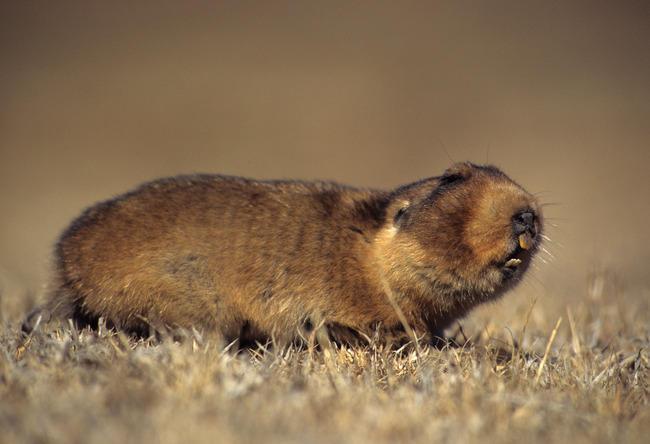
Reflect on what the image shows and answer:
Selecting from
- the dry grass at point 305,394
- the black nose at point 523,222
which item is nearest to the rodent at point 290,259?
the black nose at point 523,222

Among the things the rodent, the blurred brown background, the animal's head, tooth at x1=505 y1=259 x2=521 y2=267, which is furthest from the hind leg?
the blurred brown background

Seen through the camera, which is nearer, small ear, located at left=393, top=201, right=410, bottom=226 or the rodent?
the rodent

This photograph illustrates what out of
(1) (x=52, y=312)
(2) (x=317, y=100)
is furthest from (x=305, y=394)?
(2) (x=317, y=100)

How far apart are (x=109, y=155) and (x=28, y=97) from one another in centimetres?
416

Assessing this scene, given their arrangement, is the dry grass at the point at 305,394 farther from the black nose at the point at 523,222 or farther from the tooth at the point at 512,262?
the black nose at the point at 523,222

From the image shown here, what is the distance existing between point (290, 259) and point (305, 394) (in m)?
1.40

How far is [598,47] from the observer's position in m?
22.5

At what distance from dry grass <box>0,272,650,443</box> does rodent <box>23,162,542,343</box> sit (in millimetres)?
209

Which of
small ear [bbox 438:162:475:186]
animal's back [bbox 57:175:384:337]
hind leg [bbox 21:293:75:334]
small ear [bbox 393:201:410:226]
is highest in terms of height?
small ear [bbox 438:162:475:186]

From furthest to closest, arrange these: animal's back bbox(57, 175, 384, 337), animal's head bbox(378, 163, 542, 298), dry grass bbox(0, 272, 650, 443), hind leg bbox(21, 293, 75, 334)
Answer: hind leg bbox(21, 293, 75, 334)
animal's back bbox(57, 175, 384, 337)
animal's head bbox(378, 163, 542, 298)
dry grass bbox(0, 272, 650, 443)

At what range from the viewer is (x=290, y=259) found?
14.5ft

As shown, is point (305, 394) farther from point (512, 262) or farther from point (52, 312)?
point (52, 312)

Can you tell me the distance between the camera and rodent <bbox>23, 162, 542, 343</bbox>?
4.20 metres

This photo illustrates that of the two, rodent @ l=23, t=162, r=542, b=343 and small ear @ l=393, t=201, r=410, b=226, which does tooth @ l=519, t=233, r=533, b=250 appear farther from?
small ear @ l=393, t=201, r=410, b=226
